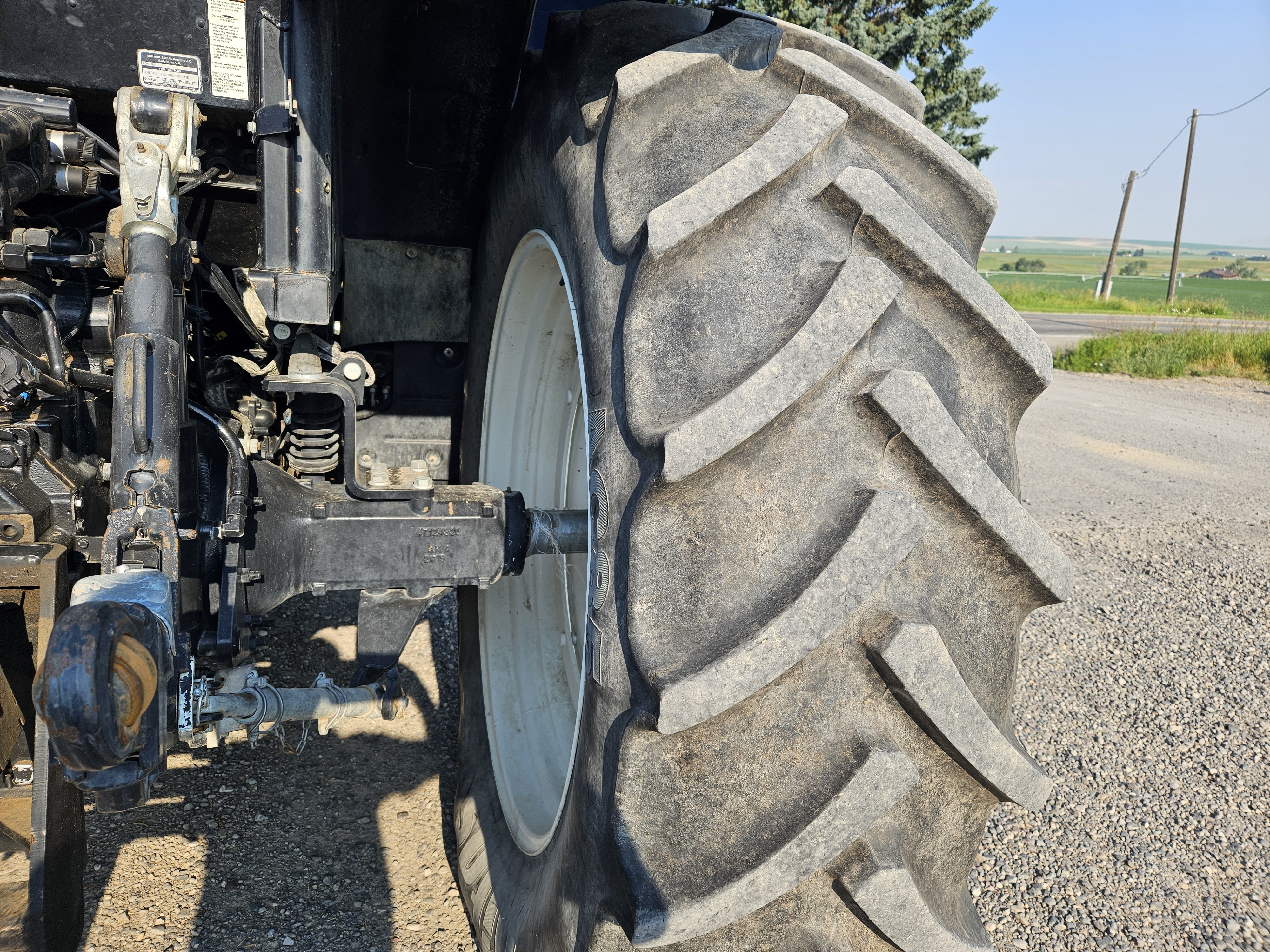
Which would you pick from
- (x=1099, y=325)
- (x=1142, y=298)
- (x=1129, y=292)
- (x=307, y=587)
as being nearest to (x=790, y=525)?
(x=307, y=587)

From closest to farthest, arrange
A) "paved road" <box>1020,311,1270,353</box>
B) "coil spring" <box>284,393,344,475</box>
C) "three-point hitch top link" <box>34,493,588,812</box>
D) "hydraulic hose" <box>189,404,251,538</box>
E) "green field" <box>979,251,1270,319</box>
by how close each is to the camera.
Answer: "three-point hitch top link" <box>34,493,588,812</box> < "hydraulic hose" <box>189,404,251,538</box> < "coil spring" <box>284,393,344,475</box> < "paved road" <box>1020,311,1270,353</box> < "green field" <box>979,251,1270,319</box>

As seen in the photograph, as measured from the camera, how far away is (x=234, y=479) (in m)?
1.42

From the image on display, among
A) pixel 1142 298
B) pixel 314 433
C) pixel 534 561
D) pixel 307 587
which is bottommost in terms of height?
pixel 534 561

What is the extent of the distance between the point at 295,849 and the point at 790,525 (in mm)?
1639

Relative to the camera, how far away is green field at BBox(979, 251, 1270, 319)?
22250mm

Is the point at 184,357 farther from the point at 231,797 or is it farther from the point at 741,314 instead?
the point at 231,797

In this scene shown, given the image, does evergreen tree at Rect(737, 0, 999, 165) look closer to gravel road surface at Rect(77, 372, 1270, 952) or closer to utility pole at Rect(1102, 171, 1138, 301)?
gravel road surface at Rect(77, 372, 1270, 952)

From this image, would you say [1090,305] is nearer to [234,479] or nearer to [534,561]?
[534,561]

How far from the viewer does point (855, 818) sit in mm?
978

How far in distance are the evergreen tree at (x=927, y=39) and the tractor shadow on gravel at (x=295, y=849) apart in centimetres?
740

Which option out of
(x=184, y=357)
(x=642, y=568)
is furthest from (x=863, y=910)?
(x=184, y=357)

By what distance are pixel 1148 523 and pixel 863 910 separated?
4532 mm

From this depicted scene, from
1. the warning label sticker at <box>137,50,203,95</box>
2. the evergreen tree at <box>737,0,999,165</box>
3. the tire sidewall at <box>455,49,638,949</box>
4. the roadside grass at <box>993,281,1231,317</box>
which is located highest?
the evergreen tree at <box>737,0,999,165</box>

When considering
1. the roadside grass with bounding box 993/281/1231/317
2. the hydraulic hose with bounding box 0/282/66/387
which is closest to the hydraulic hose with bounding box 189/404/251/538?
the hydraulic hose with bounding box 0/282/66/387
